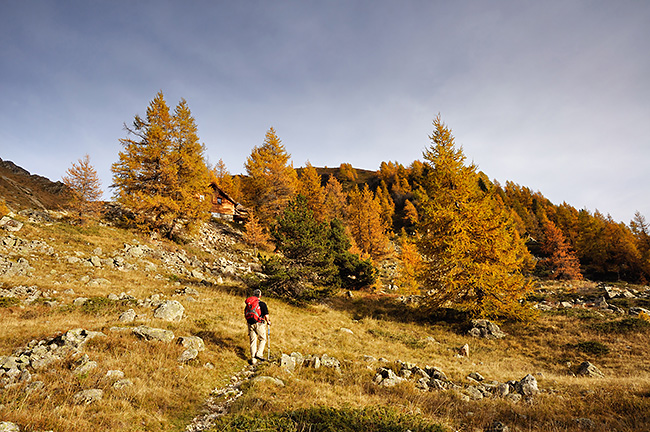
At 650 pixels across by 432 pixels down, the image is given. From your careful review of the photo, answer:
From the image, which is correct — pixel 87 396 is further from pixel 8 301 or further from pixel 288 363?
pixel 8 301

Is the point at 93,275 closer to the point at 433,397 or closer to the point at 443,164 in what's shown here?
the point at 433,397

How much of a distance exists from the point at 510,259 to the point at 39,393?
19.9 m

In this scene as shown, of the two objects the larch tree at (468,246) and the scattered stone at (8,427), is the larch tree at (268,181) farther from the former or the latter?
the scattered stone at (8,427)

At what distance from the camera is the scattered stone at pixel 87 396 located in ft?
16.2

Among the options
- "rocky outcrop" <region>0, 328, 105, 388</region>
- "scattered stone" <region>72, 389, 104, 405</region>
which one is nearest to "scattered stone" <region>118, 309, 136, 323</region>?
"rocky outcrop" <region>0, 328, 105, 388</region>

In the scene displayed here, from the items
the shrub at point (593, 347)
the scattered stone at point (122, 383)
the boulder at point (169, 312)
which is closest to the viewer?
the scattered stone at point (122, 383)

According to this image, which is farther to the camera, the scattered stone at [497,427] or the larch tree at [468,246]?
the larch tree at [468,246]

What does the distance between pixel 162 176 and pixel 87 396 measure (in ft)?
79.1

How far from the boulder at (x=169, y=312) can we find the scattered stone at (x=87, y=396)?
6.42 meters

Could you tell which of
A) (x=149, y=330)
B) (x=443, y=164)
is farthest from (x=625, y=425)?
(x=443, y=164)

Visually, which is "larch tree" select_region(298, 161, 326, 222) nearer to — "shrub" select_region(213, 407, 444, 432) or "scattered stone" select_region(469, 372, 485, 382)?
"scattered stone" select_region(469, 372, 485, 382)

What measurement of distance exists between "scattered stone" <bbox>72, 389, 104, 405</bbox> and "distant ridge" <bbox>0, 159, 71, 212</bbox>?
1375 inches

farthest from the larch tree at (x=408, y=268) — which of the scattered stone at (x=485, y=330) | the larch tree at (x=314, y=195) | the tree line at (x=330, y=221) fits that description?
the larch tree at (x=314, y=195)

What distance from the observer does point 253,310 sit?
941 centimetres
